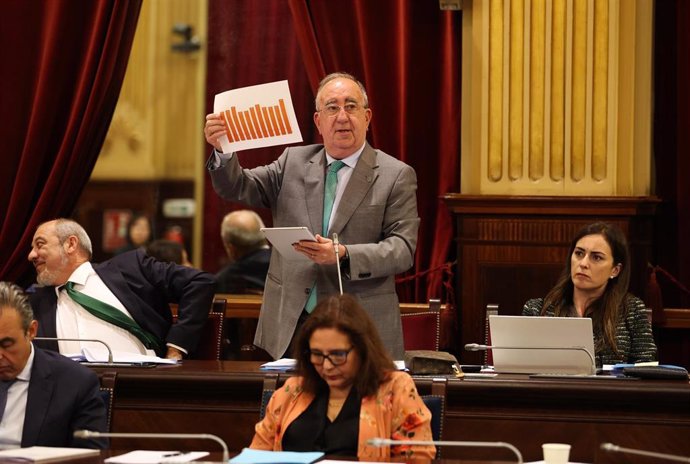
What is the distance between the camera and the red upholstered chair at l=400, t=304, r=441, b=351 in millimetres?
4828

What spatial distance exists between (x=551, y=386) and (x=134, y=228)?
3.44 m

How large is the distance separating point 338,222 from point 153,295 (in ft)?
3.86

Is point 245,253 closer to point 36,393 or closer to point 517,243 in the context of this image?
point 517,243

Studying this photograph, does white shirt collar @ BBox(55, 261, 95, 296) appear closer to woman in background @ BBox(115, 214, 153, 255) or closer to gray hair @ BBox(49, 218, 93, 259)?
gray hair @ BBox(49, 218, 93, 259)

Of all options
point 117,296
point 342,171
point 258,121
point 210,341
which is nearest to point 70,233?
point 117,296

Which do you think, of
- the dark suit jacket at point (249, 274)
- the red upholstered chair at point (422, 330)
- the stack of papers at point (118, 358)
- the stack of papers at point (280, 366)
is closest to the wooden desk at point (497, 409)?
the stack of papers at point (280, 366)

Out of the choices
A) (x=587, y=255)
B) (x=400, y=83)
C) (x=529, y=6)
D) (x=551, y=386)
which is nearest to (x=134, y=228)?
(x=400, y=83)

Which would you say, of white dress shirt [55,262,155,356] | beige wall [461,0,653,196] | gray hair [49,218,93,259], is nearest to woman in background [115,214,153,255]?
gray hair [49,218,93,259]

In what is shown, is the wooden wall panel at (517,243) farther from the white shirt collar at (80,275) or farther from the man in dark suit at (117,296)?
the white shirt collar at (80,275)

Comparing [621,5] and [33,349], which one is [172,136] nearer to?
[621,5]

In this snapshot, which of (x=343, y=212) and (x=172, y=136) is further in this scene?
(x=172, y=136)

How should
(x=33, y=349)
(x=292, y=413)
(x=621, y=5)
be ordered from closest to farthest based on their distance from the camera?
(x=292, y=413), (x=33, y=349), (x=621, y=5)

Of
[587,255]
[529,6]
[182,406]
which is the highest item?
[529,6]

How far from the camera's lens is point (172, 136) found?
21.6ft
